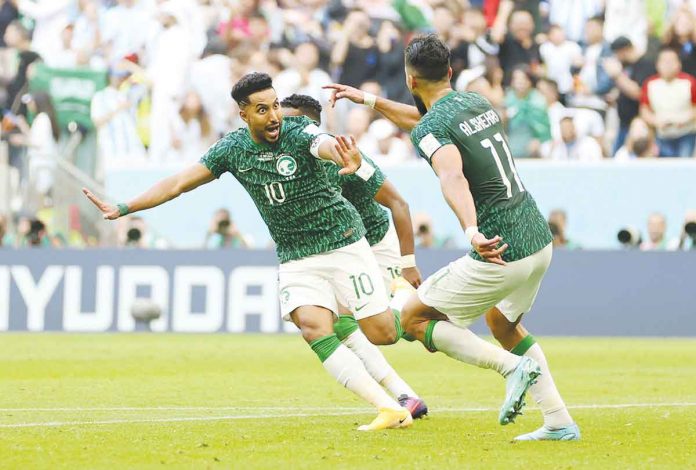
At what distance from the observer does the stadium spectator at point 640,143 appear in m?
21.0

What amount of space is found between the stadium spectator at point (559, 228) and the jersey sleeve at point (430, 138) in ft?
40.3

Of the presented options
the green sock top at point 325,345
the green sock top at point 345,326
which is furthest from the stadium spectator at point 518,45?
the green sock top at point 325,345

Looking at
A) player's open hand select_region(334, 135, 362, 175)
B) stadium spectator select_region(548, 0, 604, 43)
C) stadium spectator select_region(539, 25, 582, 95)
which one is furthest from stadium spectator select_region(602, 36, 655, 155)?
player's open hand select_region(334, 135, 362, 175)

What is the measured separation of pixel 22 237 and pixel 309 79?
5154mm

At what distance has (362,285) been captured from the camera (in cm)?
931

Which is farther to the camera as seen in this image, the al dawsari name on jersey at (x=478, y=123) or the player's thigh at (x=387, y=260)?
the player's thigh at (x=387, y=260)

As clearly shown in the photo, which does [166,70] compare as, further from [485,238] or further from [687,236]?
[485,238]

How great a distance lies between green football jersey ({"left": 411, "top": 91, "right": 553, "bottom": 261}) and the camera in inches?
320

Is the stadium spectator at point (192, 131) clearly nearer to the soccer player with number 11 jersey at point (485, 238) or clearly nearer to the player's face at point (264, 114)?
the player's face at point (264, 114)

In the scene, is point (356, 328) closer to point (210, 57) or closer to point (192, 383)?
point (192, 383)

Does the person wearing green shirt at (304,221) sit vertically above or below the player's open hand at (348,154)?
below

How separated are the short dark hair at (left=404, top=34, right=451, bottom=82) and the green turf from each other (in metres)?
2.21

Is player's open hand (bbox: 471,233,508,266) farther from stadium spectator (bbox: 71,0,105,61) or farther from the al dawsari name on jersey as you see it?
stadium spectator (bbox: 71,0,105,61)

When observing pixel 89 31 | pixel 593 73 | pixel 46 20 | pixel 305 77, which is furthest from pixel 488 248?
pixel 46 20
